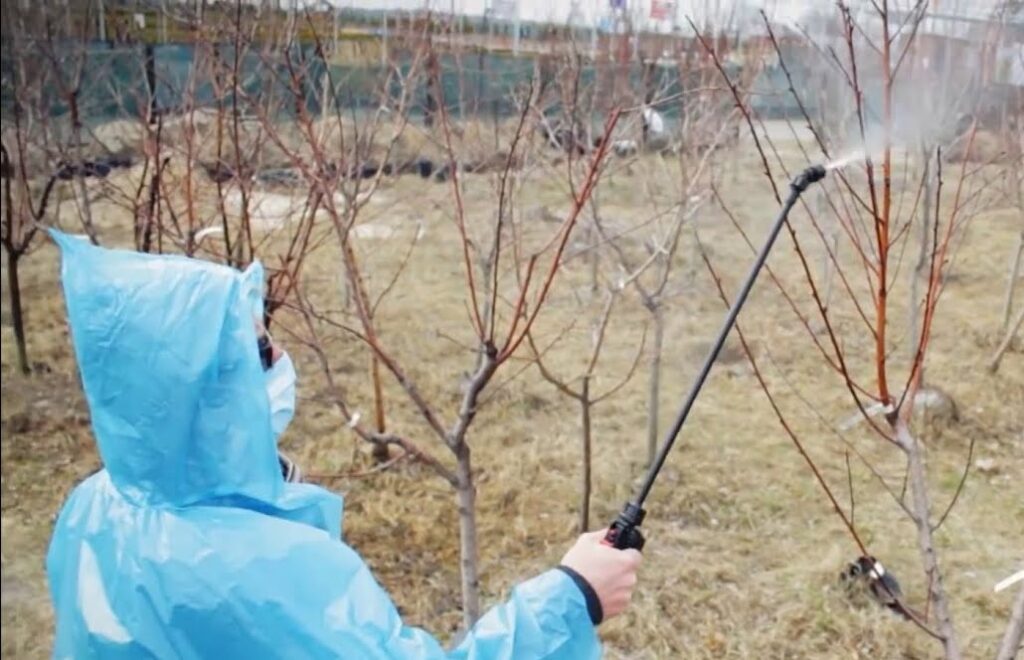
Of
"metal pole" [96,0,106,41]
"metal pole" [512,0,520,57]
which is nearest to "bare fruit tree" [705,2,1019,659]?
"metal pole" [512,0,520,57]

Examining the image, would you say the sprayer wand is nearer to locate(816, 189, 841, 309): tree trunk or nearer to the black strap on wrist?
the black strap on wrist

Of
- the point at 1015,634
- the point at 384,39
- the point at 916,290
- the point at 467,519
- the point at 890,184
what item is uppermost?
the point at 384,39

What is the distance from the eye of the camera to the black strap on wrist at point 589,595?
1032mm

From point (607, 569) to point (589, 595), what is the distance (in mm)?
32

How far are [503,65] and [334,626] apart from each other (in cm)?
167

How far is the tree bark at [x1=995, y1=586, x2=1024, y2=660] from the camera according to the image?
45.0 inches

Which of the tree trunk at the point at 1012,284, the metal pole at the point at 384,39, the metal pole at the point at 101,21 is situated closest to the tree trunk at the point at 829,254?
the tree trunk at the point at 1012,284

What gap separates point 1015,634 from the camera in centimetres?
116

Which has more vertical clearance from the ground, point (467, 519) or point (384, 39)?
point (384, 39)

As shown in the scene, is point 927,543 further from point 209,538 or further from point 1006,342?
point 209,538

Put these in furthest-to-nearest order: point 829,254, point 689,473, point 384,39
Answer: point 689,473 < point 384,39 < point 829,254

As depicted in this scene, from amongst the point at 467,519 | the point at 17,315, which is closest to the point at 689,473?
the point at 467,519

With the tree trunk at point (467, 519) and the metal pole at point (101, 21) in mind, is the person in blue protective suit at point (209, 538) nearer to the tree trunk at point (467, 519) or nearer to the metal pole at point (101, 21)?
the tree trunk at point (467, 519)

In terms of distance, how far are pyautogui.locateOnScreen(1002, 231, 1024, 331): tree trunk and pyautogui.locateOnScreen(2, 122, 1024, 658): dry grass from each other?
20 mm
